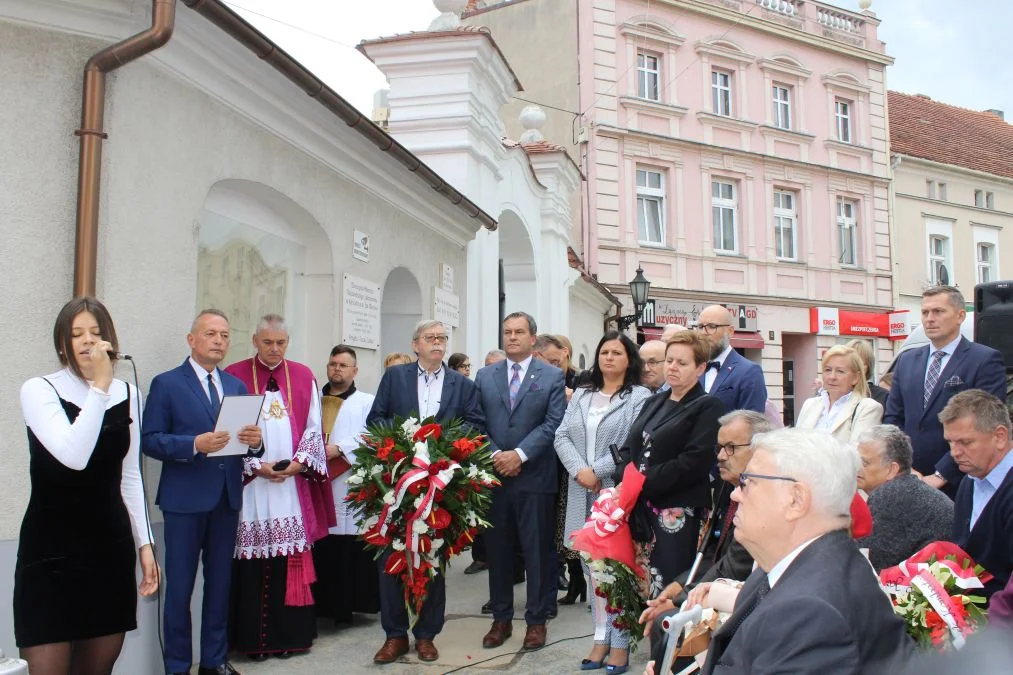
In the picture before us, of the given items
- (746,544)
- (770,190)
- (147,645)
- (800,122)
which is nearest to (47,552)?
(147,645)

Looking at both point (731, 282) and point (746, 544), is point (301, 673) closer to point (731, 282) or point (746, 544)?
point (746, 544)

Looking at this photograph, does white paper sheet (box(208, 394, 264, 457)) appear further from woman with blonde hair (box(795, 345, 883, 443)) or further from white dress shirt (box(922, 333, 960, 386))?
white dress shirt (box(922, 333, 960, 386))

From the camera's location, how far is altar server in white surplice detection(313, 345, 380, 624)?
20.3 feet

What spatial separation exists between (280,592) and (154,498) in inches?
38.1

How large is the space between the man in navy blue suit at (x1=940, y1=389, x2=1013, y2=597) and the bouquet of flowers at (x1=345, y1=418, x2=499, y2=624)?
245 cm

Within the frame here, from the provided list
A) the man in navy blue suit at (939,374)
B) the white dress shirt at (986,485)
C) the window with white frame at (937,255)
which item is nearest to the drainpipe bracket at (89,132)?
the white dress shirt at (986,485)

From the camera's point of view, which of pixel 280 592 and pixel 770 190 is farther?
pixel 770 190

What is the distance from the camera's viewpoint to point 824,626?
2.16 meters

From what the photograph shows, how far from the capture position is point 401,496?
517 centimetres

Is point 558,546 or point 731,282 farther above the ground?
point 731,282

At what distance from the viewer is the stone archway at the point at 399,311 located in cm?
920


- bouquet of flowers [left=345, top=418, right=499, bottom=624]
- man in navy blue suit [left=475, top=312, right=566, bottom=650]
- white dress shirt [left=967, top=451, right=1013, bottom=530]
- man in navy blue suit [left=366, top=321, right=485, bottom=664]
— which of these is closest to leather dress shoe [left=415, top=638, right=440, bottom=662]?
man in navy blue suit [left=366, top=321, right=485, bottom=664]

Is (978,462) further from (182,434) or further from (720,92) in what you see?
(720,92)

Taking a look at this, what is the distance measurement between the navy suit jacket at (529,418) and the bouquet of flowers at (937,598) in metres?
2.71
